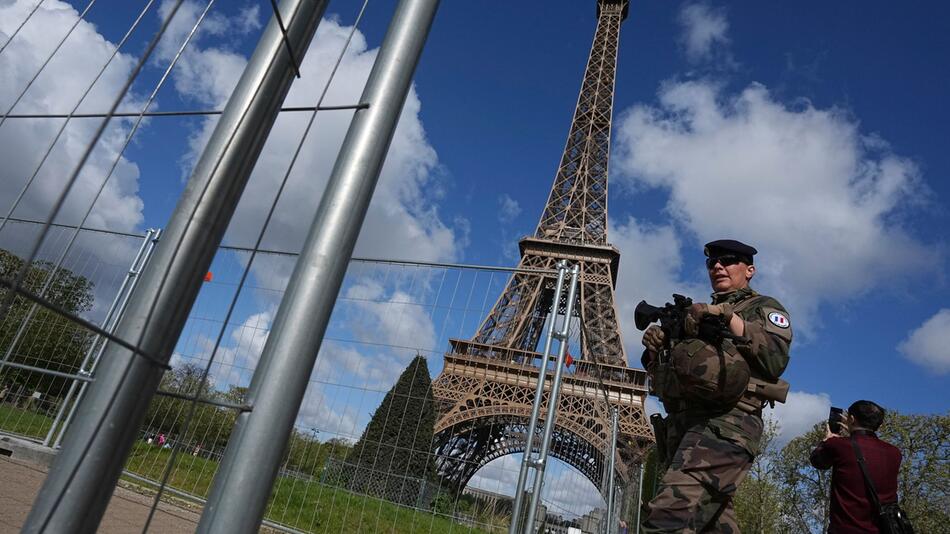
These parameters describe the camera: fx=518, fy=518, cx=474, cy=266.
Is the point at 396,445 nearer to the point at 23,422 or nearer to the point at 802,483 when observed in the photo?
the point at 23,422

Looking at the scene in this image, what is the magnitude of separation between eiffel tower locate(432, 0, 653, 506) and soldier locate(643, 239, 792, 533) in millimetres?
10606

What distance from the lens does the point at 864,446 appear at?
3311mm

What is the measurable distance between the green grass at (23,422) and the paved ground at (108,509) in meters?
1.22

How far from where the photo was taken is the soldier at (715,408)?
7.36 ft

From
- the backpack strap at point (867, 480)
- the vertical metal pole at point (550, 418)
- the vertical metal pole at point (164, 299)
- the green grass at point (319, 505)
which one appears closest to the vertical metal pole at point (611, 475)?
the green grass at point (319, 505)

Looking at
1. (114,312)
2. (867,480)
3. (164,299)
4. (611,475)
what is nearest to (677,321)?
(867,480)

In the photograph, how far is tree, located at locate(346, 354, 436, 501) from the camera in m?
4.27

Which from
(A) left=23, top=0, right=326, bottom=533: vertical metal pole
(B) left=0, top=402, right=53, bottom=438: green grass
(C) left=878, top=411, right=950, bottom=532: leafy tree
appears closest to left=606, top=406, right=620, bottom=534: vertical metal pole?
(A) left=23, top=0, right=326, bottom=533: vertical metal pole

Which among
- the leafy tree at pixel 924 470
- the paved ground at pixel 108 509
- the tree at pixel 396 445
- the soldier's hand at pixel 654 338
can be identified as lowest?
the paved ground at pixel 108 509

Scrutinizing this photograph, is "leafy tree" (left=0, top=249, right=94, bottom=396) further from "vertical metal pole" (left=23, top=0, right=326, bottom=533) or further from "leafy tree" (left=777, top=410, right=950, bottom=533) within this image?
"leafy tree" (left=777, top=410, right=950, bottom=533)

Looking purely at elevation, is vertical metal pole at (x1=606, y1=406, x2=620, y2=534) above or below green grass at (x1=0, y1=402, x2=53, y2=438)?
above

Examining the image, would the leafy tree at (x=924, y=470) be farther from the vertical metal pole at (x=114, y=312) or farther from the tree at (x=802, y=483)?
the vertical metal pole at (x=114, y=312)

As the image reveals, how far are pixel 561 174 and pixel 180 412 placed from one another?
105 ft

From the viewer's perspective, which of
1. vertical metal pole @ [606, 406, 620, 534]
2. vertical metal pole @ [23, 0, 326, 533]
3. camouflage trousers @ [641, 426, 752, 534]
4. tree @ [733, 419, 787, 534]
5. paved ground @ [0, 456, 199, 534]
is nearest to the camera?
vertical metal pole @ [23, 0, 326, 533]
